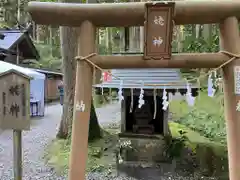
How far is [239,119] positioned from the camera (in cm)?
322

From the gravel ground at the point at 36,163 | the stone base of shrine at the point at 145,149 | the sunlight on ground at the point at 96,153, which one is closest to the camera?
the gravel ground at the point at 36,163

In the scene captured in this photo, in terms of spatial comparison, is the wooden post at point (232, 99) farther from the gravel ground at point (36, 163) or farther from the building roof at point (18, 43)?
the building roof at point (18, 43)

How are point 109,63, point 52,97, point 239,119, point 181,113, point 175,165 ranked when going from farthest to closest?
point 52,97 → point 181,113 → point 175,165 → point 109,63 → point 239,119

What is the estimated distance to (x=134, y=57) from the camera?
3.39 meters

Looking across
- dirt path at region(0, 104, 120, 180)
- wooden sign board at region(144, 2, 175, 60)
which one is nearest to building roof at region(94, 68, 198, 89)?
dirt path at region(0, 104, 120, 180)

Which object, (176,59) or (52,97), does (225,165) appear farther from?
(52,97)

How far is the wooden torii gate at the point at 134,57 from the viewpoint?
326 centimetres

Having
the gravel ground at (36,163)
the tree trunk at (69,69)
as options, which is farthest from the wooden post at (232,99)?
the tree trunk at (69,69)

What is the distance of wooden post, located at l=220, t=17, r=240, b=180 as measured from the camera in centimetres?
322

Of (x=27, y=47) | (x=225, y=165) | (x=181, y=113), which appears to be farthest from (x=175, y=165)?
(x=27, y=47)

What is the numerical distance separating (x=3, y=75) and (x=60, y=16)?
140 centimetres

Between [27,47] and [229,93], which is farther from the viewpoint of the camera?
[27,47]

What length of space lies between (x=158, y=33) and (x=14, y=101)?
7.24ft

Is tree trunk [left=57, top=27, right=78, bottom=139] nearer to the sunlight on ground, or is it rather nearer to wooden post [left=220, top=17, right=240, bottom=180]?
the sunlight on ground
